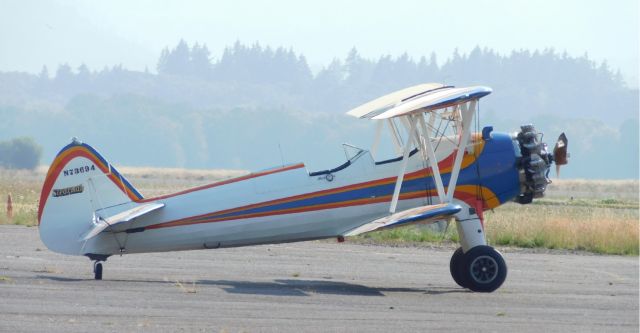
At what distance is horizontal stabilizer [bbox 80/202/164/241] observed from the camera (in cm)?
1614

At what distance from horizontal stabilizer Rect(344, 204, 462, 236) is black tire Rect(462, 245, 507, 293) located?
0.76 meters

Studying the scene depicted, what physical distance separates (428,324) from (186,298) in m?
3.20

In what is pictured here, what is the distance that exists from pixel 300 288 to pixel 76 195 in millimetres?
3523

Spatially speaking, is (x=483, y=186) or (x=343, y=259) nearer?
(x=483, y=186)

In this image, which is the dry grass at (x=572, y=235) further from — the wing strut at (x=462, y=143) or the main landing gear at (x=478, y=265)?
the wing strut at (x=462, y=143)

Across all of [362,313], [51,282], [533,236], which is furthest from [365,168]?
[533,236]

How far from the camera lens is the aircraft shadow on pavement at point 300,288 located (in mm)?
15617

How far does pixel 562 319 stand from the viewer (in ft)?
45.8

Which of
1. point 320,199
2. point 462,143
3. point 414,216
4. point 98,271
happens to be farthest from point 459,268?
point 98,271

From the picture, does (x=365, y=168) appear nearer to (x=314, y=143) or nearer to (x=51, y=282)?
(x=51, y=282)

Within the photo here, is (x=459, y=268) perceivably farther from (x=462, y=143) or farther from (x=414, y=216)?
(x=462, y=143)

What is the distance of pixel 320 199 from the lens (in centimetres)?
1669

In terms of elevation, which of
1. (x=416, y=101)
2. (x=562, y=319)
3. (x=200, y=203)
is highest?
(x=416, y=101)

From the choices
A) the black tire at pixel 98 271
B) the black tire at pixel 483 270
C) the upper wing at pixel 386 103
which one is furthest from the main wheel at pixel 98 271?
the black tire at pixel 483 270
